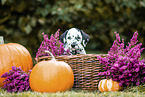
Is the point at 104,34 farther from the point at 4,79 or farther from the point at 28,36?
the point at 4,79

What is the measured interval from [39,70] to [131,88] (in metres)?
1.05

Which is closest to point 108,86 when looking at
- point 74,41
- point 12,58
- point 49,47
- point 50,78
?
point 50,78

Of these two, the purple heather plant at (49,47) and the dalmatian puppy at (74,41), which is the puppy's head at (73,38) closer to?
the dalmatian puppy at (74,41)

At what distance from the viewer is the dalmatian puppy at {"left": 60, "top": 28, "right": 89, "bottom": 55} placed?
2861 mm

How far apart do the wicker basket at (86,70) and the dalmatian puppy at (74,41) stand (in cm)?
40

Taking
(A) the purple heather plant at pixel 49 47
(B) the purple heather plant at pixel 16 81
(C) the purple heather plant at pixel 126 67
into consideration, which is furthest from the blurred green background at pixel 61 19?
(C) the purple heather plant at pixel 126 67

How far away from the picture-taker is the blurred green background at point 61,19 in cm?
462

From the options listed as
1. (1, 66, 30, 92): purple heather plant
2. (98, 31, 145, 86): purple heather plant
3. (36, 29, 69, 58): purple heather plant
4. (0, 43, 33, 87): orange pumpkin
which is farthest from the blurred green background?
(98, 31, 145, 86): purple heather plant

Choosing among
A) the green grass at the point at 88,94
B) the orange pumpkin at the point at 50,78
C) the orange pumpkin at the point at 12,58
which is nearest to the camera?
the green grass at the point at 88,94

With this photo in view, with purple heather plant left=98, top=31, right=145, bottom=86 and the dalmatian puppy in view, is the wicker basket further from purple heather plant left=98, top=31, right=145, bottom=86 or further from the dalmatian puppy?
the dalmatian puppy

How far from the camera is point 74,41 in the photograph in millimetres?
2867

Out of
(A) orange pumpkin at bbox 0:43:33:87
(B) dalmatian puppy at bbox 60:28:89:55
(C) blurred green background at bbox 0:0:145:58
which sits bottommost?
(A) orange pumpkin at bbox 0:43:33:87

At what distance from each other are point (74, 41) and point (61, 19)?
75.6 inches

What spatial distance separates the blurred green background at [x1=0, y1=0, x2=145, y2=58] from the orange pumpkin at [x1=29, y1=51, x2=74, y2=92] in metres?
2.22
